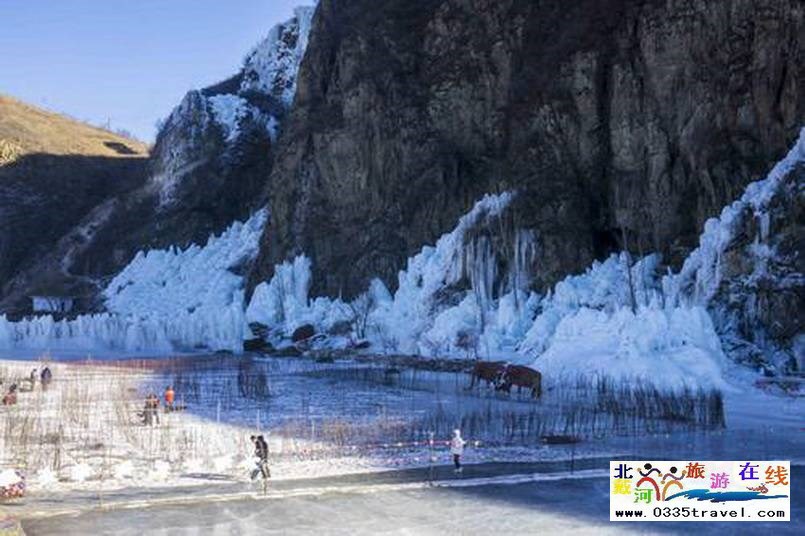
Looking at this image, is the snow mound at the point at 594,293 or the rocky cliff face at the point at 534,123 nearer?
the snow mound at the point at 594,293

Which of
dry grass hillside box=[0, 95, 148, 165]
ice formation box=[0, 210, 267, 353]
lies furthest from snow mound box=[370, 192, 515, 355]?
dry grass hillside box=[0, 95, 148, 165]

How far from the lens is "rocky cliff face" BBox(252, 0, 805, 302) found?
4856 cm

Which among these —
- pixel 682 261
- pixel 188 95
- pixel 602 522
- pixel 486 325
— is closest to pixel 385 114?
pixel 486 325

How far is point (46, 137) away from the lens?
131 meters

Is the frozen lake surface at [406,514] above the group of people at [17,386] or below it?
below

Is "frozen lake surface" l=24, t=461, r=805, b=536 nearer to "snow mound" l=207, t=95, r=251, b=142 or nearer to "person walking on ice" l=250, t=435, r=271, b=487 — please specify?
"person walking on ice" l=250, t=435, r=271, b=487

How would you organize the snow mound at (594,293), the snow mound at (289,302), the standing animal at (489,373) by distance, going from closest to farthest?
the standing animal at (489,373), the snow mound at (594,293), the snow mound at (289,302)

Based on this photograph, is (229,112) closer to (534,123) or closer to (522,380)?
(534,123)

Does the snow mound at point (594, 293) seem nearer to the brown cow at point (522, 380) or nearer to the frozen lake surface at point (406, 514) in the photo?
the brown cow at point (522, 380)

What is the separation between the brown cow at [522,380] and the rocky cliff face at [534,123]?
654 inches

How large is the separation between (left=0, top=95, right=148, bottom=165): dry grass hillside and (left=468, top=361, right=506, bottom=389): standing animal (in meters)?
102

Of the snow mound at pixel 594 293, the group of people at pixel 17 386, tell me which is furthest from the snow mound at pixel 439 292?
the group of people at pixel 17 386

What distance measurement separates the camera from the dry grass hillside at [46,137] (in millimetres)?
126375

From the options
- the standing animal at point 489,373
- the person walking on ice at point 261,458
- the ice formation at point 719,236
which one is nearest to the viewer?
the person walking on ice at point 261,458
